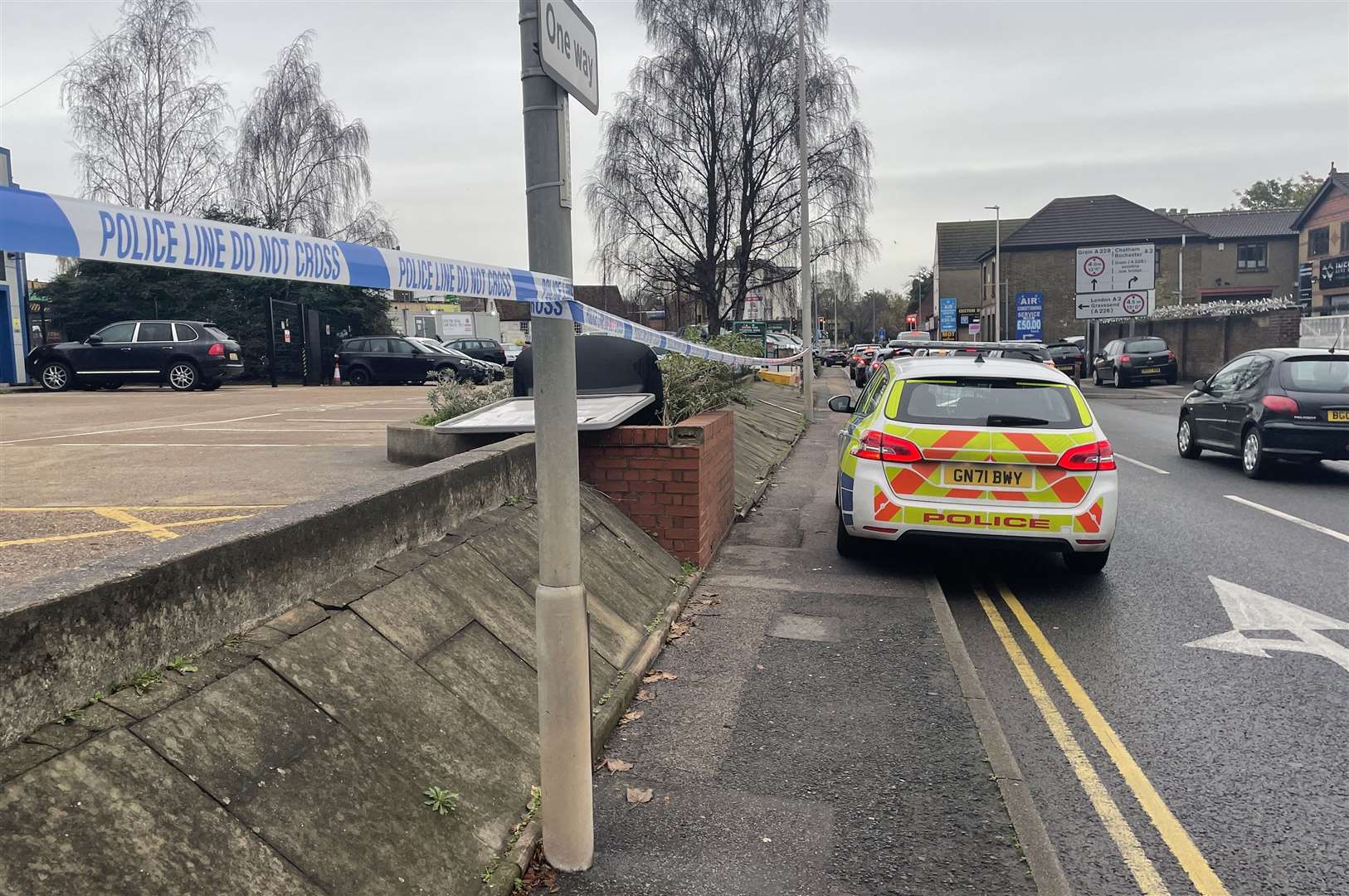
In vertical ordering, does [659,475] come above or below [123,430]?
below

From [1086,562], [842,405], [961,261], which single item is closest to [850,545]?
[1086,562]

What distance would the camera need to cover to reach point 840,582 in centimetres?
695

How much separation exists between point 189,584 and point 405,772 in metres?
0.86

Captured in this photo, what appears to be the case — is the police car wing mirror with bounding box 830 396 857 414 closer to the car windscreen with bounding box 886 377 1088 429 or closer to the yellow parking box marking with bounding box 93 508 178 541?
the car windscreen with bounding box 886 377 1088 429

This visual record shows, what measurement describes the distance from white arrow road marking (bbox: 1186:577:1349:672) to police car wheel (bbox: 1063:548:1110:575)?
74 cm

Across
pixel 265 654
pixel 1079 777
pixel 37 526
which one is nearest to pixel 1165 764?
pixel 1079 777

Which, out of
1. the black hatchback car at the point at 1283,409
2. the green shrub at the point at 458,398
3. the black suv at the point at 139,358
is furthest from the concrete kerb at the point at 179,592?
the black suv at the point at 139,358

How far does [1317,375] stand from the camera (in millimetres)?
11586

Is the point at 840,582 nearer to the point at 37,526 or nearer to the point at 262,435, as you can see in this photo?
the point at 37,526

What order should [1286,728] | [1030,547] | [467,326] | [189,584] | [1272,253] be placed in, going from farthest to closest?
[1272,253] < [467,326] < [1030,547] < [1286,728] < [189,584]

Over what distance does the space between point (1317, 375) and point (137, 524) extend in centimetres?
1235

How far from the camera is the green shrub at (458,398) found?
Answer: 27.8 feet

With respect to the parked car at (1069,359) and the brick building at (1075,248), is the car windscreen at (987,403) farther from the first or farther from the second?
the brick building at (1075,248)

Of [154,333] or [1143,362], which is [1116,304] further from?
[154,333]
